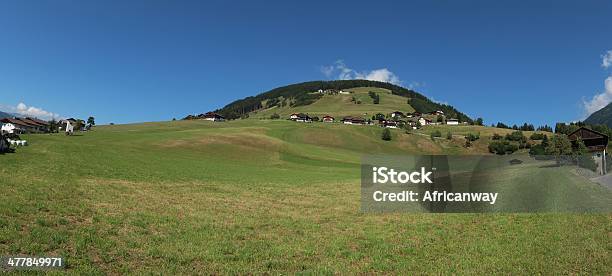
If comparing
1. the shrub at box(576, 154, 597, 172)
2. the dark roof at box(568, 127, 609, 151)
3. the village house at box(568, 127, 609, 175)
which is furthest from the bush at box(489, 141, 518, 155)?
the shrub at box(576, 154, 597, 172)

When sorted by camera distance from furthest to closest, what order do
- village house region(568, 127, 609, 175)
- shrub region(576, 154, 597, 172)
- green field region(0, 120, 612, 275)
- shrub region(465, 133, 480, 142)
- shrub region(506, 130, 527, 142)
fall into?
shrub region(465, 133, 480, 142), shrub region(506, 130, 527, 142), village house region(568, 127, 609, 175), shrub region(576, 154, 597, 172), green field region(0, 120, 612, 275)

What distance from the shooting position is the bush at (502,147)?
17138 centimetres

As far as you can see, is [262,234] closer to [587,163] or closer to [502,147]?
[587,163]

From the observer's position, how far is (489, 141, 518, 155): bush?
17138cm

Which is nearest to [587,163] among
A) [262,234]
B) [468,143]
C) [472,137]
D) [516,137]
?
[262,234]

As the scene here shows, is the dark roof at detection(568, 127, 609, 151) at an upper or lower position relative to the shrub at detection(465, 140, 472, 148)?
upper

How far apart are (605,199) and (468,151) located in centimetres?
16161

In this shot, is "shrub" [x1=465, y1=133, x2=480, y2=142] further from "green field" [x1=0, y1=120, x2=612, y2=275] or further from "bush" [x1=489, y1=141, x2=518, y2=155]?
"green field" [x1=0, y1=120, x2=612, y2=275]

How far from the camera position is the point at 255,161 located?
282 feet

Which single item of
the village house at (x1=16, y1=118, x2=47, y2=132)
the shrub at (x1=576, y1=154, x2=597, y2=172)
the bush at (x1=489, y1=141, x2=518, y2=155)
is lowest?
the bush at (x1=489, y1=141, x2=518, y2=155)

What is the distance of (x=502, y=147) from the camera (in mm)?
172250

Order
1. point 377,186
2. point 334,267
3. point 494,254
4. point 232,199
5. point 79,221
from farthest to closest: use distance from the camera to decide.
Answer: point 232,199
point 377,186
point 79,221
point 494,254
point 334,267

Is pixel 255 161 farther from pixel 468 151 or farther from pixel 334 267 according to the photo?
pixel 468 151

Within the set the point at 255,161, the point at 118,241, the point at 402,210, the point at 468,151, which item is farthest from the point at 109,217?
the point at 468,151
